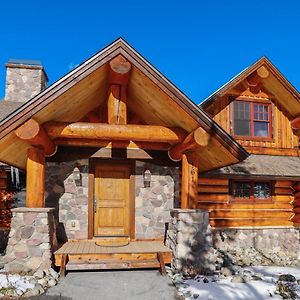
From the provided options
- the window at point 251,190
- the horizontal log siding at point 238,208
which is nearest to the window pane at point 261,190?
the window at point 251,190

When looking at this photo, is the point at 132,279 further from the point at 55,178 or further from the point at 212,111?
the point at 212,111

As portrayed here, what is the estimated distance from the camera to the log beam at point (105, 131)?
745 cm

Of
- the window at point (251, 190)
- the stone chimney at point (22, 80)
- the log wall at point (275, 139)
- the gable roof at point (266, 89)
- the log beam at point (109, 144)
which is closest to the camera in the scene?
the log beam at point (109, 144)

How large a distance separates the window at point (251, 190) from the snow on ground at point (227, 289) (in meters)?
4.23

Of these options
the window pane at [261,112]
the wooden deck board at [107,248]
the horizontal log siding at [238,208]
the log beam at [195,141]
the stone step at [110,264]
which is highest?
the window pane at [261,112]

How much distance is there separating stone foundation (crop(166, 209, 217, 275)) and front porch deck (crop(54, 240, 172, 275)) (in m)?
0.35

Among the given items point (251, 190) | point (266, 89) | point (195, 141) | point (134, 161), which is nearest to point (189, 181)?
point (195, 141)

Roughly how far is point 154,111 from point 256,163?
192 inches

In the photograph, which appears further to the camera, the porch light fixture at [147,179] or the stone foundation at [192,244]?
the porch light fixture at [147,179]

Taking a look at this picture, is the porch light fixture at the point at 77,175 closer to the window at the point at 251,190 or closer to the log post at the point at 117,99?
the log post at the point at 117,99

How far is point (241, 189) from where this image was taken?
11.5m

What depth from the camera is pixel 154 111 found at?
27.5ft

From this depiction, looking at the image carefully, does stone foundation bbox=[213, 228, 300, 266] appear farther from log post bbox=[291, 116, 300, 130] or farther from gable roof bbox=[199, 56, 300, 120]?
gable roof bbox=[199, 56, 300, 120]

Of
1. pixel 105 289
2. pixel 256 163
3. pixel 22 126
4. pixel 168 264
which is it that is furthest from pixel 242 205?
pixel 22 126
